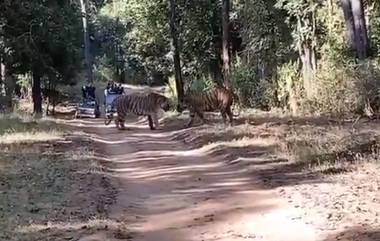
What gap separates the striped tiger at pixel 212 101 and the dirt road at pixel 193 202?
578 centimetres

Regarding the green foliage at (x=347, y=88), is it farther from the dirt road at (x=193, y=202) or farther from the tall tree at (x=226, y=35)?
the dirt road at (x=193, y=202)

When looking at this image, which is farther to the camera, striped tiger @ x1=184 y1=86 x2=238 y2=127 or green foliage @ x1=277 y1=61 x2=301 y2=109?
green foliage @ x1=277 y1=61 x2=301 y2=109

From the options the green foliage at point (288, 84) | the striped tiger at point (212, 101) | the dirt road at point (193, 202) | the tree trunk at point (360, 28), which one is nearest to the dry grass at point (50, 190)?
the dirt road at point (193, 202)

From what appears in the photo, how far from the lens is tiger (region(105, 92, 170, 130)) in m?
23.7

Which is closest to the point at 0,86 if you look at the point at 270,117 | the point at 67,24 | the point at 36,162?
the point at 67,24

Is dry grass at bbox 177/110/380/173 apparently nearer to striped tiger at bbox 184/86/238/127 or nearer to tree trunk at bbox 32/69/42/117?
striped tiger at bbox 184/86/238/127

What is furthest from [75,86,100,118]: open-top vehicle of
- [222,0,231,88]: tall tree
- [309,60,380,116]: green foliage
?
[309,60,380,116]: green foliage

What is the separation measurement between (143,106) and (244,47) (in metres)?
10.7

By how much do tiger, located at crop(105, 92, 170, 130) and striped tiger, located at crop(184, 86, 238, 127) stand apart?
5.44 ft

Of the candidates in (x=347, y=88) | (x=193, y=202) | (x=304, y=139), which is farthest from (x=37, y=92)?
(x=193, y=202)

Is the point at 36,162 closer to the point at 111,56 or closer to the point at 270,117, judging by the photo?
the point at 270,117

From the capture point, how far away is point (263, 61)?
30938mm

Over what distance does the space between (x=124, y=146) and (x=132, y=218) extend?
30.2 feet

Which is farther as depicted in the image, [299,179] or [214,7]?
[214,7]
